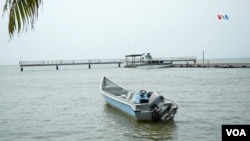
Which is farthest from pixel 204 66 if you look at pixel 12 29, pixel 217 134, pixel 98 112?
pixel 12 29

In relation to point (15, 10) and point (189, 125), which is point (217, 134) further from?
point (15, 10)
